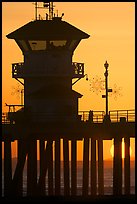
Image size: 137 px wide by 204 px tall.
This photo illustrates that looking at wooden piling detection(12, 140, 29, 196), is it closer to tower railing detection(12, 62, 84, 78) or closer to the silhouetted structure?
the silhouetted structure

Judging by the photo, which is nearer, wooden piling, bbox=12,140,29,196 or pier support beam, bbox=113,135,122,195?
pier support beam, bbox=113,135,122,195

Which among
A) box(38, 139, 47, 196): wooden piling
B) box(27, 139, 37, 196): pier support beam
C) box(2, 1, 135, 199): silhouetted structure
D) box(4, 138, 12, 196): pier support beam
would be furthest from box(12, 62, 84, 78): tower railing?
box(4, 138, 12, 196): pier support beam

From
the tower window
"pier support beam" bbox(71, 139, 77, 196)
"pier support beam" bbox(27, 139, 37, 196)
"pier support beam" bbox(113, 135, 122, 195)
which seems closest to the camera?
"pier support beam" bbox(113, 135, 122, 195)

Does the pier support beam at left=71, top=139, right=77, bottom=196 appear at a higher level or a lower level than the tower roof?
lower

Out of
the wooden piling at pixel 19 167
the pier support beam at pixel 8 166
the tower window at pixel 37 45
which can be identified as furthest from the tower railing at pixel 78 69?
the pier support beam at pixel 8 166

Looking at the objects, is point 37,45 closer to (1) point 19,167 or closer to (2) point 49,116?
(2) point 49,116

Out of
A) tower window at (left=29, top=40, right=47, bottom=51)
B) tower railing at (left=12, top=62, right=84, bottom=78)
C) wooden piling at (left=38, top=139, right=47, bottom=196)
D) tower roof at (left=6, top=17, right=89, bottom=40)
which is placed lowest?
wooden piling at (left=38, top=139, right=47, bottom=196)

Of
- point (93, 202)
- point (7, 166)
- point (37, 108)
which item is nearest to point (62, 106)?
point (37, 108)

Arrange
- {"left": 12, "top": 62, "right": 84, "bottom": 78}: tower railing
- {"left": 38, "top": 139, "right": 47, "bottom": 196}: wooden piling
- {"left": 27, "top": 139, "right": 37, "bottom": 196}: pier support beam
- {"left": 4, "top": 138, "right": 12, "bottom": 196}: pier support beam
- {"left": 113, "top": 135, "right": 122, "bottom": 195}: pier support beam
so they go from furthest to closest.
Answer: {"left": 12, "top": 62, "right": 84, "bottom": 78}: tower railing < {"left": 38, "top": 139, "right": 47, "bottom": 196}: wooden piling < {"left": 27, "top": 139, "right": 37, "bottom": 196}: pier support beam < {"left": 4, "top": 138, "right": 12, "bottom": 196}: pier support beam < {"left": 113, "top": 135, "right": 122, "bottom": 195}: pier support beam

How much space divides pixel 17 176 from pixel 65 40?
9.88 metres

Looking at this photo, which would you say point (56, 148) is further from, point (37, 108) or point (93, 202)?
point (93, 202)

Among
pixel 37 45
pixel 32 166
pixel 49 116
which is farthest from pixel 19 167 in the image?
pixel 37 45

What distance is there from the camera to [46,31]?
6712 cm

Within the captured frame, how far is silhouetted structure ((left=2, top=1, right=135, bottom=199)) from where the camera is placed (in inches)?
2431
